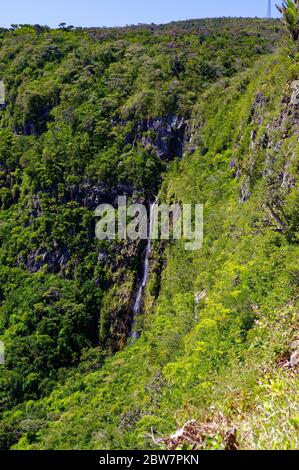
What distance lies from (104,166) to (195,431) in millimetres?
39778

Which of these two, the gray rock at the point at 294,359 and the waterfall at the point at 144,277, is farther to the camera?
the waterfall at the point at 144,277

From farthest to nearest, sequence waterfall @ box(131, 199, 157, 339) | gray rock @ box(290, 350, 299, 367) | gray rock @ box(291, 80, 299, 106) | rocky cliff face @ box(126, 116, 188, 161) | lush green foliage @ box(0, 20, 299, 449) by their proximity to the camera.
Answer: rocky cliff face @ box(126, 116, 188, 161)
waterfall @ box(131, 199, 157, 339)
gray rock @ box(291, 80, 299, 106)
lush green foliage @ box(0, 20, 299, 449)
gray rock @ box(290, 350, 299, 367)

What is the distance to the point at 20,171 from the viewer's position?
169ft

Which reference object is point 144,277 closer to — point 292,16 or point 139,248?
point 139,248

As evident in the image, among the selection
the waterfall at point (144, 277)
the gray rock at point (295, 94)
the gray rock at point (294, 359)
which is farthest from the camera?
the waterfall at point (144, 277)

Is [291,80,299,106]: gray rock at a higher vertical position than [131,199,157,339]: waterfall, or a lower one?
higher

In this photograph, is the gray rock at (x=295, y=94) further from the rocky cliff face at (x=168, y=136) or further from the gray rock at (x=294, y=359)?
the rocky cliff face at (x=168, y=136)

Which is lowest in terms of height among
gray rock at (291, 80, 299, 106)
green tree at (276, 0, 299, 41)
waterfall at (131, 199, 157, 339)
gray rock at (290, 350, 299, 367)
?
waterfall at (131, 199, 157, 339)

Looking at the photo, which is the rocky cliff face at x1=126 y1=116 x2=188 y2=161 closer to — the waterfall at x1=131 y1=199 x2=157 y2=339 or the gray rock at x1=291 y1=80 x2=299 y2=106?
the waterfall at x1=131 y1=199 x2=157 y2=339

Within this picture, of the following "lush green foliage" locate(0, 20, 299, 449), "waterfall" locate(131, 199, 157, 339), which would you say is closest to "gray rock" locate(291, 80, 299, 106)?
"lush green foliage" locate(0, 20, 299, 449)

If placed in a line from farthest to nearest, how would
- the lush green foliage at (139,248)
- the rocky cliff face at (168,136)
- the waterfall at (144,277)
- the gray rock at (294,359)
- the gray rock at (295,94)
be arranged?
1. the rocky cliff face at (168,136)
2. the waterfall at (144,277)
3. the gray rock at (295,94)
4. the lush green foliage at (139,248)
5. the gray rock at (294,359)

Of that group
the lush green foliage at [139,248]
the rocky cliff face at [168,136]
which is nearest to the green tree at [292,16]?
the lush green foliage at [139,248]

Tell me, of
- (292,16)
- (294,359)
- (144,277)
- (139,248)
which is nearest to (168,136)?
(139,248)

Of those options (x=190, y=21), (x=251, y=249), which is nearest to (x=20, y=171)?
(x=251, y=249)
